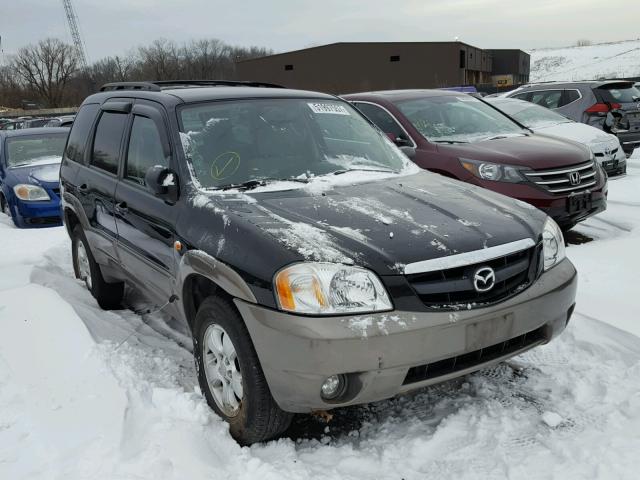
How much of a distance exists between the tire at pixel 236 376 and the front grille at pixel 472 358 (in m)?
0.66

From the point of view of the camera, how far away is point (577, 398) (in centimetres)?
312

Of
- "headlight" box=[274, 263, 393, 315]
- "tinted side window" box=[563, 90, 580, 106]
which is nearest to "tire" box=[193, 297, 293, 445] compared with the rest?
"headlight" box=[274, 263, 393, 315]

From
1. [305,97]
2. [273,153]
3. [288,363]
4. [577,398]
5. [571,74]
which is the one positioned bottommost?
[571,74]

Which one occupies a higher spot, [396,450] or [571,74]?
[396,450]

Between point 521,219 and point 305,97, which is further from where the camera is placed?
point 305,97

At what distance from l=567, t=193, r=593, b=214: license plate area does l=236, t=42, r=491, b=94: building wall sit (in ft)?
→ 171

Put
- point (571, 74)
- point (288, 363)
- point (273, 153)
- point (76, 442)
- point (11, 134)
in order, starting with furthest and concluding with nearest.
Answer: point (571, 74), point (11, 134), point (273, 153), point (76, 442), point (288, 363)

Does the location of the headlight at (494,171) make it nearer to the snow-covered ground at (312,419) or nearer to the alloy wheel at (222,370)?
the snow-covered ground at (312,419)

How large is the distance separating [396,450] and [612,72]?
81846 mm

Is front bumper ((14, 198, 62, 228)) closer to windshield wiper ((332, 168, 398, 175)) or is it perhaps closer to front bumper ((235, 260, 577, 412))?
windshield wiper ((332, 168, 398, 175))

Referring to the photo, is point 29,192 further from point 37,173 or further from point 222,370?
point 222,370

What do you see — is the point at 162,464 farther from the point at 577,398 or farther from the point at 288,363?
the point at 577,398

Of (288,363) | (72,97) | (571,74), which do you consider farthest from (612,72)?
(288,363)

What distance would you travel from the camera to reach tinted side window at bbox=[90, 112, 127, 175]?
4.23 metres
